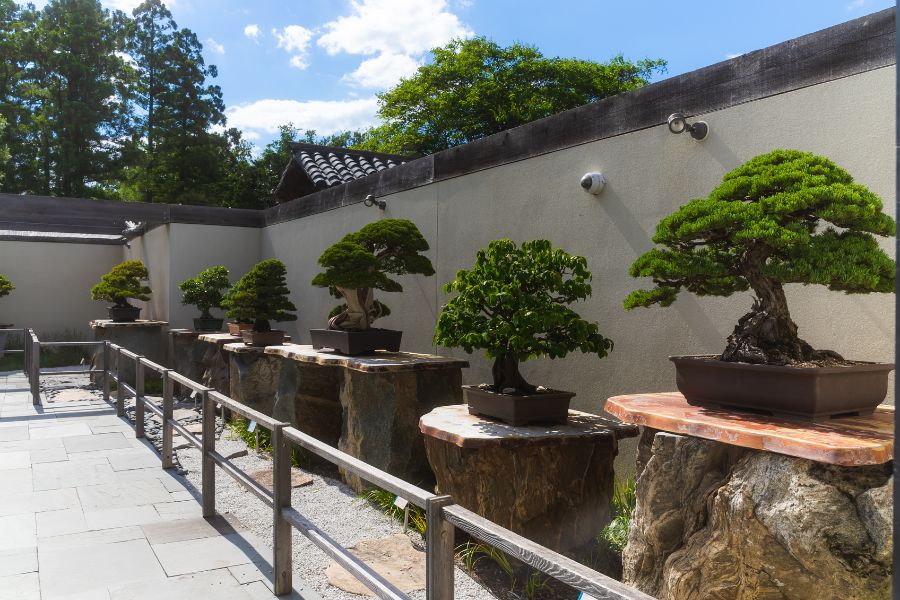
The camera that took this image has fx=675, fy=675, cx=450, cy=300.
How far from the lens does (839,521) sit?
68.7 inches

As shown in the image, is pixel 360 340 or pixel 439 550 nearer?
pixel 439 550

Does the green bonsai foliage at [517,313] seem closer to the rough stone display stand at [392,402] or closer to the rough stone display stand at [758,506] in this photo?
the rough stone display stand at [758,506]

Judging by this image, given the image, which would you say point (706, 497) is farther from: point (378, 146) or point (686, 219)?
point (378, 146)

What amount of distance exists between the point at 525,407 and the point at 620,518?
2.42ft

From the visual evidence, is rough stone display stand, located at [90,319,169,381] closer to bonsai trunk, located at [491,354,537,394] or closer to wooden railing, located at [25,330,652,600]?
wooden railing, located at [25,330,652,600]

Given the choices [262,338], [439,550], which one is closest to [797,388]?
[439,550]

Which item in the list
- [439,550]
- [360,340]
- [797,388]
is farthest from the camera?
[360,340]

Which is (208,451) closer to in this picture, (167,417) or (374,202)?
(167,417)

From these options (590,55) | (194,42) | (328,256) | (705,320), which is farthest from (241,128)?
(705,320)

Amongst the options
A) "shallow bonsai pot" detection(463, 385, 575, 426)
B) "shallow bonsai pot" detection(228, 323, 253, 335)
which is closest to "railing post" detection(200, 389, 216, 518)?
"shallow bonsai pot" detection(463, 385, 575, 426)

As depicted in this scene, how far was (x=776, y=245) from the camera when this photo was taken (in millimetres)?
2277

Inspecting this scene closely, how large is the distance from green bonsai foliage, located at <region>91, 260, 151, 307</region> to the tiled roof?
9.22ft

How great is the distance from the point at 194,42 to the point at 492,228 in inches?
744

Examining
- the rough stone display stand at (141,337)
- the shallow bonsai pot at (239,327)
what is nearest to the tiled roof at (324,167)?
the shallow bonsai pot at (239,327)
